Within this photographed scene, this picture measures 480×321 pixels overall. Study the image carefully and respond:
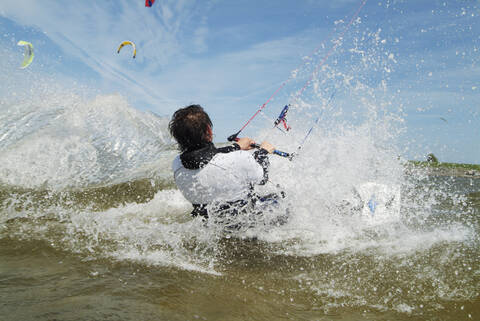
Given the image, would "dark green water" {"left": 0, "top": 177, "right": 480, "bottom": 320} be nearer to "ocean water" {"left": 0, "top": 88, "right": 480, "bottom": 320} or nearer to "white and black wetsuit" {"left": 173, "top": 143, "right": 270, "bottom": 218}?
"ocean water" {"left": 0, "top": 88, "right": 480, "bottom": 320}

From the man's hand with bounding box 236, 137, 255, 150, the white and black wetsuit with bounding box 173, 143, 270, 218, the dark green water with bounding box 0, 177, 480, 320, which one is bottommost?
the dark green water with bounding box 0, 177, 480, 320

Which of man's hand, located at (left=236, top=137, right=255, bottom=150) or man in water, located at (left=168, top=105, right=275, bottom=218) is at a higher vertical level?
man's hand, located at (left=236, top=137, right=255, bottom=150)

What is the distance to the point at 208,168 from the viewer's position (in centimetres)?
345

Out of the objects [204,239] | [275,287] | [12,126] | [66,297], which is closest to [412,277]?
[275,287]

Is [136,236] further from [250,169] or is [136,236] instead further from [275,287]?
[275,287]

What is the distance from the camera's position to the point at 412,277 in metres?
3.14

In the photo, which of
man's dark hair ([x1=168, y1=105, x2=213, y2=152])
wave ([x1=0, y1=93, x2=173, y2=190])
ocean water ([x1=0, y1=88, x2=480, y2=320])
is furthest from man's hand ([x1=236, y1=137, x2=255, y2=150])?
wave ([x1=0, y1=93, x2=173, y2=190])

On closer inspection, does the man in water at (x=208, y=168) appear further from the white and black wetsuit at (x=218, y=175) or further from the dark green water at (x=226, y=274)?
the dark green water at (x=226, y=274)

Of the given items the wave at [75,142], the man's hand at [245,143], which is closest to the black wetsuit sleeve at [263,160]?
the man's hand at [245,143]

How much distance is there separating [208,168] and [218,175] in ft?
0.45

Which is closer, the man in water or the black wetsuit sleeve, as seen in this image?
the man in water

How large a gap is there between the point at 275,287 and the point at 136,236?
2174 mm

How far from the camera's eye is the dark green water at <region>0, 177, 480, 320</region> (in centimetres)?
227

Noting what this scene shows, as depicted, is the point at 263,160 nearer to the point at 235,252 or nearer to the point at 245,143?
the point at 245,143
